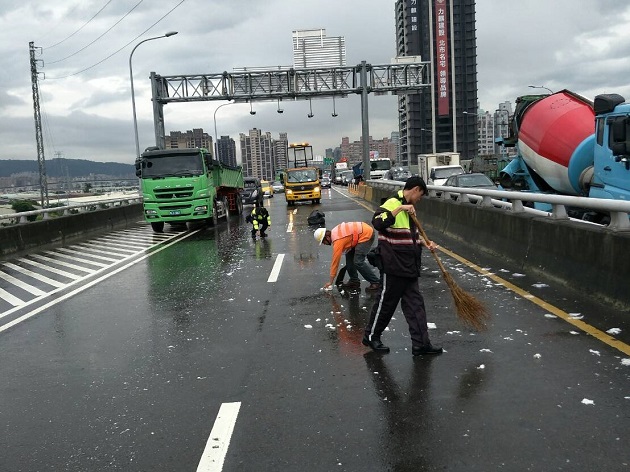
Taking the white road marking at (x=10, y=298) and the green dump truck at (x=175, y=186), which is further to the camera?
the green dump truck at (x=175, y=186)

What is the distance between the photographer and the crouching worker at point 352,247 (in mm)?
8492

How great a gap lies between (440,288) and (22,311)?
6126mm

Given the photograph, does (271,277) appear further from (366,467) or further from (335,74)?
(335,74)

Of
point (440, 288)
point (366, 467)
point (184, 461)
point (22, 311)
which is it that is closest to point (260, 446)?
point (184, 461)

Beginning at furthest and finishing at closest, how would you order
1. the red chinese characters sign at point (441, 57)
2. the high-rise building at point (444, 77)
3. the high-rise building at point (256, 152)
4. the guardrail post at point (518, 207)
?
the high-rise building at point (256, 152) < the high-rise building at point (444, 77) < the red chinese characters sign at point (441, 57) < the guardrail post at point (518, 207)

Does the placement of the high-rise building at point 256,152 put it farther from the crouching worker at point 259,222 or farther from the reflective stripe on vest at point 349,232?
the reflective stripe on vest at point 349,232

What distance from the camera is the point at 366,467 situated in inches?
137

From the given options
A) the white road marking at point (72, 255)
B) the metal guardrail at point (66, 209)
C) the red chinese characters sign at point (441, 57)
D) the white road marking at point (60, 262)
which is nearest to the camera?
the white road marking at point (60, 262)

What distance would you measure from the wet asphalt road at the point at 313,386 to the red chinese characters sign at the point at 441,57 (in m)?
131

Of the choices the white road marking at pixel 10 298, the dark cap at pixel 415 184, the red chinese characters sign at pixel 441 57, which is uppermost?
the red chinese characters sign at pixel 441 57

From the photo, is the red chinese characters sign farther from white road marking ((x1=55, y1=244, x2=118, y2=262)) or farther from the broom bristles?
the broom bristles

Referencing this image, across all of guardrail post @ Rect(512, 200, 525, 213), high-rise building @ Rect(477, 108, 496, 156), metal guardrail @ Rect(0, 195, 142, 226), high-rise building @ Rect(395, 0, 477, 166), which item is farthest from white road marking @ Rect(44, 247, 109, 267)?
high-rise building @ Rect(477, 108, 496, 156)

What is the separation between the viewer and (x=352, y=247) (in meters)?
8.85

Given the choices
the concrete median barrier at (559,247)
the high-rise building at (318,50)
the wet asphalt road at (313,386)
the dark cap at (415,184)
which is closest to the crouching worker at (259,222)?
the concrete median barrier at (559,247)
